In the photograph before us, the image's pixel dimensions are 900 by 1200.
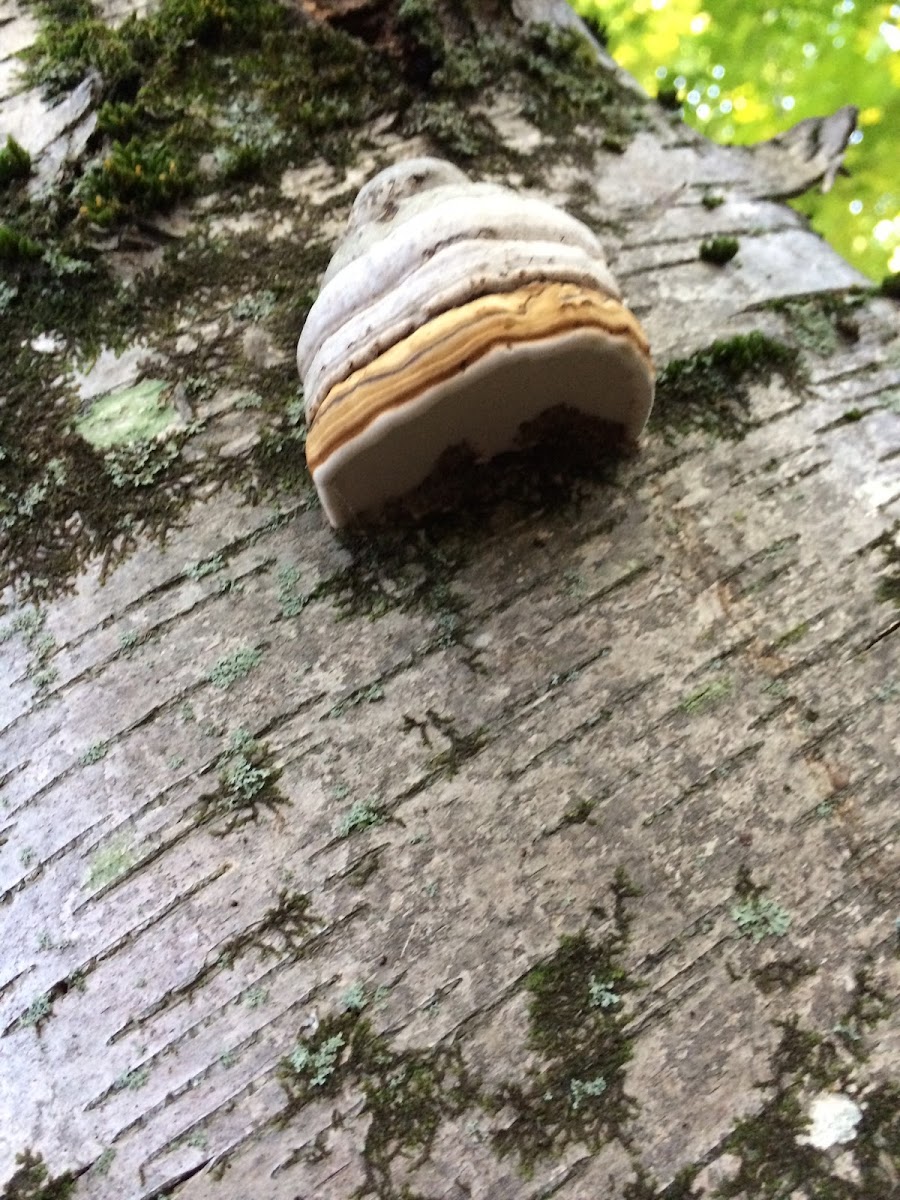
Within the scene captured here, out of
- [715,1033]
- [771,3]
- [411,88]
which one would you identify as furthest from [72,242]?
[771,3]

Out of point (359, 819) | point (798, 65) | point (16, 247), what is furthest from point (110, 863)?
point (798, 65)

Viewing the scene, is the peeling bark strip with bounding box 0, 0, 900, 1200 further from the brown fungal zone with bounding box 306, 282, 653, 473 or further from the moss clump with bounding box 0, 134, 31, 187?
the brown fungal zone with bounding box 306, 282, 653, 473

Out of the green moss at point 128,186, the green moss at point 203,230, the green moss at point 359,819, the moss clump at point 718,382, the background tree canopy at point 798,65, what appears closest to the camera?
the green moss at point 359,819

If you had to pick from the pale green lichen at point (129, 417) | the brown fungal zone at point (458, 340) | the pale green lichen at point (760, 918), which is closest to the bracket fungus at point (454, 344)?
the brown fungal zone at point (458, 340)

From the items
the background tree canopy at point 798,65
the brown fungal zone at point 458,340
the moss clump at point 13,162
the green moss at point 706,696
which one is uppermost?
the moss clump at point 13,162

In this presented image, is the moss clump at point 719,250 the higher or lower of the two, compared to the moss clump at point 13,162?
lower

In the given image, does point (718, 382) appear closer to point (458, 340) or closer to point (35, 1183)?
point (458, 340)

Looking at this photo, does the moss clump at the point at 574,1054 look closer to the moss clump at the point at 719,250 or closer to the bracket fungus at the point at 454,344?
the bracket fungus at the point at 454,344
